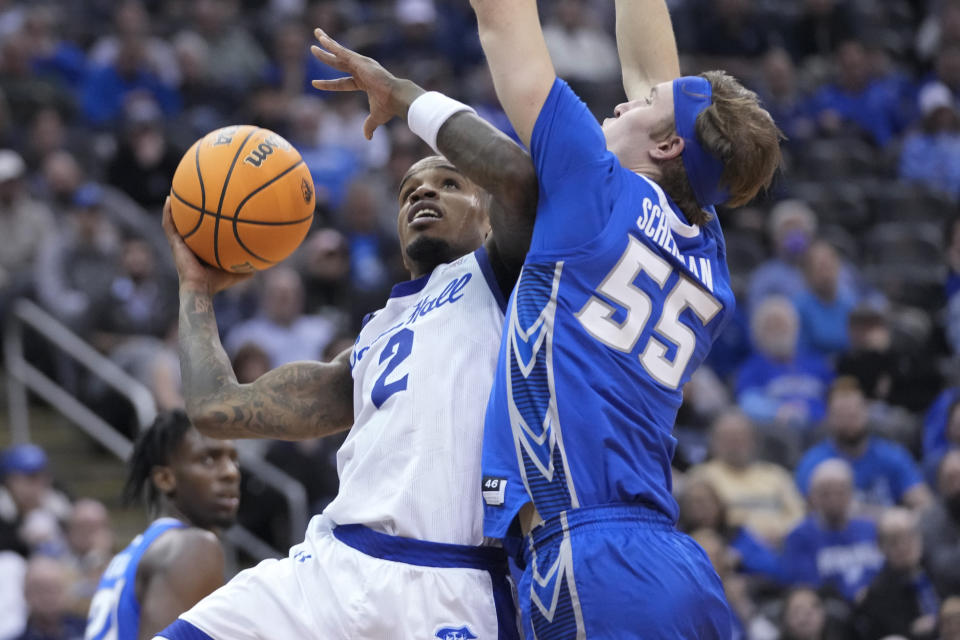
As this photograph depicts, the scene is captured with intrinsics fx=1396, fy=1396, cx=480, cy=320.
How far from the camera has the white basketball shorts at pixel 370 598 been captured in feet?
12.7

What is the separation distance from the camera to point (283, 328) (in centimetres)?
1093

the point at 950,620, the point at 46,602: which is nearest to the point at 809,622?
the point at 950,620

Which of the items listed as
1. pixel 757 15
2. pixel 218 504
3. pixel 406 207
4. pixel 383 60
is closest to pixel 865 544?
pixel 218 504

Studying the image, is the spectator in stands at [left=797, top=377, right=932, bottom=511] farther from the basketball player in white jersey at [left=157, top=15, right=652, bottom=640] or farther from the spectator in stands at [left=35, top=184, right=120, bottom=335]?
the basketball player in white jersey at [left=157, top=15, right=652, bottom=640]

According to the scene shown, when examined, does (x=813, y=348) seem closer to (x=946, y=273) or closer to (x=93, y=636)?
(x=946, y=273)

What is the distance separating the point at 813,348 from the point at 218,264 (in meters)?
8.70

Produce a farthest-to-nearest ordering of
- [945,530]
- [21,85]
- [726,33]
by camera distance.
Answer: [726,33] < [21,85] < [945,530]

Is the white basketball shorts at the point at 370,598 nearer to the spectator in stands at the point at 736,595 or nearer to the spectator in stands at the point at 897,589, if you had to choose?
the spectator in stands at the point at 736,595

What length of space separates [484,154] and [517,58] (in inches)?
10.4

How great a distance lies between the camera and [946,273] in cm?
1297

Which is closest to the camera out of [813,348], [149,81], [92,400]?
[92,400]

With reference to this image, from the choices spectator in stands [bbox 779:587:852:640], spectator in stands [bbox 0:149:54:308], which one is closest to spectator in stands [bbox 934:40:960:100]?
spectator in stands [bbox 779:587:852:640]

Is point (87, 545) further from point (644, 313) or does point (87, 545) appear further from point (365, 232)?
point (644, 313)

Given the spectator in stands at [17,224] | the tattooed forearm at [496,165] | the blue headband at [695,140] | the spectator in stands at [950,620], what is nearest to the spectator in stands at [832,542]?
the spectator in stands at [950,620]
